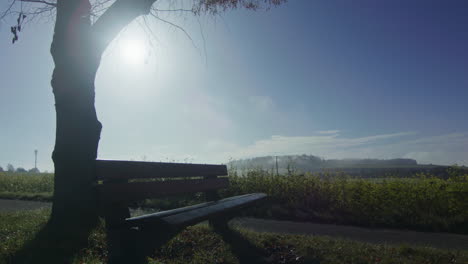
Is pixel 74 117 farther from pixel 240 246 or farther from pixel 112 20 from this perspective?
pixel 240 246

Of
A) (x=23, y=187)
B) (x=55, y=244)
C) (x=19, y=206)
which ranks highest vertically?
(x=55, y=244)

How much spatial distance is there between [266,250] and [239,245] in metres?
0.32

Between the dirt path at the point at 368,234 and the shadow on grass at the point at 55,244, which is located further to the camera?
the dirt path at the point at 368,234

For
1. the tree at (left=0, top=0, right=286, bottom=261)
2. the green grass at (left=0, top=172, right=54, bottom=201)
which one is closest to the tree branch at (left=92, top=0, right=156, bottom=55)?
the tree at (left=0, top=0, right=286, bottom=261)

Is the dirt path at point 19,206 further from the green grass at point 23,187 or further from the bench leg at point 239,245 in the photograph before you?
the bench leg at point 239,245

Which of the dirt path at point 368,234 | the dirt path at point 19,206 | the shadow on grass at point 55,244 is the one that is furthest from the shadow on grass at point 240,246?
the dirt path at point 19,206

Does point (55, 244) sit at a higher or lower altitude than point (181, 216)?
lower

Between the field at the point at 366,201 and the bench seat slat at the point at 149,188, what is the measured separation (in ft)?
9.43

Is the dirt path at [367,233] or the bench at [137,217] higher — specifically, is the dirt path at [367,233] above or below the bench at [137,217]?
below

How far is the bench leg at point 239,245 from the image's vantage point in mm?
3459

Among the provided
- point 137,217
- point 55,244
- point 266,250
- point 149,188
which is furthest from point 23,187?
point 137,217

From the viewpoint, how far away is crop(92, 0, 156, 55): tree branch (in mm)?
4379

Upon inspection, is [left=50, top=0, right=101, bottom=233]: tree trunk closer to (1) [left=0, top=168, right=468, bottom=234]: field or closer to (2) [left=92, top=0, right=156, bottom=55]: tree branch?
(2) [left=92, top=0, right=156, bottom=55]: tree branch

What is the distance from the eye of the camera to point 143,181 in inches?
129
